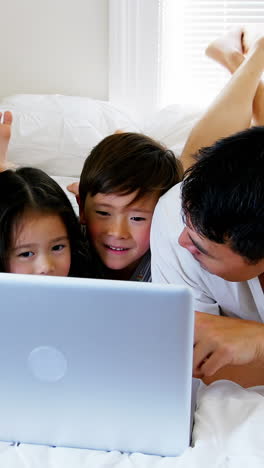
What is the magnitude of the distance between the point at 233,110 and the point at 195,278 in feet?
2.39

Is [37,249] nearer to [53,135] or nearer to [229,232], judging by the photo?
[229,232]

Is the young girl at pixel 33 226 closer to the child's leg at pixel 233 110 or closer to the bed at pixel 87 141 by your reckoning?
the bed at pixel 87 141

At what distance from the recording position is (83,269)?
1.48 meters

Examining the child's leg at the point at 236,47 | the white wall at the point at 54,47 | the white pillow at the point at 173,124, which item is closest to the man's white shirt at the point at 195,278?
the child's leg at the point at 236,47

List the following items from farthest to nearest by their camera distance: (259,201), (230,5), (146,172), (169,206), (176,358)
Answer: (230,5) → (146,172) → (169,206) → (259,201) → (176,358)

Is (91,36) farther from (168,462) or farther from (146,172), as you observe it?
(168,462)

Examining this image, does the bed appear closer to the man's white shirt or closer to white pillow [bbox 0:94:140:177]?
white pillow [bbox 0:94:140:177]

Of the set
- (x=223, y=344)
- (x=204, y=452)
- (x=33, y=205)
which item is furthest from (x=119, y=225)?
(x=204, y=452)

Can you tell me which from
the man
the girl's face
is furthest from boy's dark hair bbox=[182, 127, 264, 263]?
the girl's face

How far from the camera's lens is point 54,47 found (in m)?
2.52

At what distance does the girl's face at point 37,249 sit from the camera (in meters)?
1.30

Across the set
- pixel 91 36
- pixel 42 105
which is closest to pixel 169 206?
pixel 42 105

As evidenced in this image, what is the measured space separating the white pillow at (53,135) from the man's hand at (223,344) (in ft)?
4.24

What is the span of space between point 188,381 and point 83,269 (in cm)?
80
